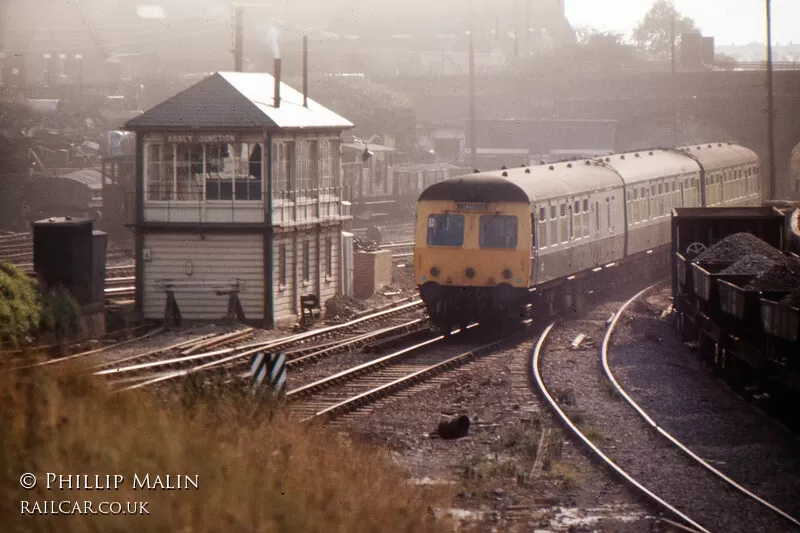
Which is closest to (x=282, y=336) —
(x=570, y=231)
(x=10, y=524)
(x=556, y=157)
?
(x=570, y=231)

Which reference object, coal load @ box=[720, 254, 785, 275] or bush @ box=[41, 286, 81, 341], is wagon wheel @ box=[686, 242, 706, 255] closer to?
coal load @ box=[720, 254, 785, 275]

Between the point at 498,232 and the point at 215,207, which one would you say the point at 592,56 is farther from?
the point at 498,232

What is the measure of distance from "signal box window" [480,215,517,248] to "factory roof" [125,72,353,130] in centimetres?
533

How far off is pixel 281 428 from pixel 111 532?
16.1 feet

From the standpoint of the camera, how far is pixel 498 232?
22.2m

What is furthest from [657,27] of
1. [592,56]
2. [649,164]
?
[649,164]

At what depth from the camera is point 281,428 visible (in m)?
11.9

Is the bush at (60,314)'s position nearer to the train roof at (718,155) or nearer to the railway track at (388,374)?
the railway track at (388,374)

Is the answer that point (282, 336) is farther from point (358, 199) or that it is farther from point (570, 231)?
point (358, 199)

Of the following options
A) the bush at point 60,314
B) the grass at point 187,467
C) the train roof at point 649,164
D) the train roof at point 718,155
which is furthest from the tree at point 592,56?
the grass at point 187,467

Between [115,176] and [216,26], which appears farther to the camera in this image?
[216,26]

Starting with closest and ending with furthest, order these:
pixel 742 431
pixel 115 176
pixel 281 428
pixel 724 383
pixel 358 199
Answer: pixel 281 428 → pixel 742 431 → pixel 724 383 → pixel 115 176 → pixel 358 199

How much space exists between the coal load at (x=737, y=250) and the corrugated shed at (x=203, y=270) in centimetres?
926

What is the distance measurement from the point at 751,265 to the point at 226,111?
1178 cm
